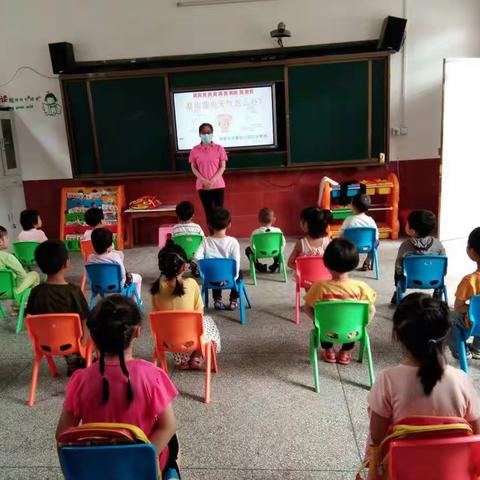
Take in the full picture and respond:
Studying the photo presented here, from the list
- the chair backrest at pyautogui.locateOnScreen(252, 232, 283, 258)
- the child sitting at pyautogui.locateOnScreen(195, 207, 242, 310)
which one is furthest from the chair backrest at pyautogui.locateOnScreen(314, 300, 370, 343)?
the chair backrest at pyautogui.locateOnScreen(252, 232, 283, 258)

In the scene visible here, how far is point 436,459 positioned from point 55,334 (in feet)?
6.60

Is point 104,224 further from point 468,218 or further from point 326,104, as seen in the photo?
point 468,218

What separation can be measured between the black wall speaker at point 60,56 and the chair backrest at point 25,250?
2787mm

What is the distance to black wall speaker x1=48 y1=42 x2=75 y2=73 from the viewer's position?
19.4ft

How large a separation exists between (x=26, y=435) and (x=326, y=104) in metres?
4.98

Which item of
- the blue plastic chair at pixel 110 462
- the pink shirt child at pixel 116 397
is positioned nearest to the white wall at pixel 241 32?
the pink shirt child at pixel 116 397

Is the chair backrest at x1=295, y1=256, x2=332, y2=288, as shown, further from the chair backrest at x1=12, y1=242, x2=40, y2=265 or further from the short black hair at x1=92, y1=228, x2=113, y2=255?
the chair backrest at x1=12, y1=242, x2=40, y2=265

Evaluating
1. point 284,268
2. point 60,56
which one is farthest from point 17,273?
point 60,56

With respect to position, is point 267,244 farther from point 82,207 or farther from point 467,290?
point 82,207

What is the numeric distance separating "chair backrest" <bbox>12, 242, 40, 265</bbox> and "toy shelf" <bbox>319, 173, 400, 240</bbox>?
11.2ft

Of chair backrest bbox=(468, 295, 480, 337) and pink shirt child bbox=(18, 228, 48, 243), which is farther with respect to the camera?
pink shirt child bbox=(18, 228, 48, 243)

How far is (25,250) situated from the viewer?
425cm

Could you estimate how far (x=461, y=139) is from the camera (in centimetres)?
555

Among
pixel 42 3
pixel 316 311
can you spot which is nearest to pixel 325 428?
pixel 316 311
